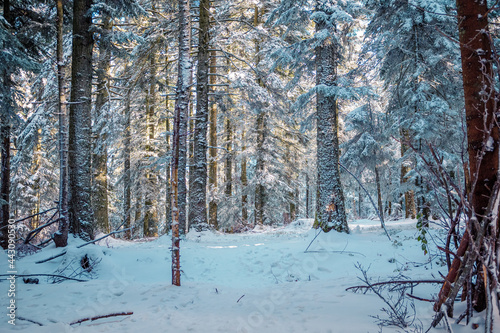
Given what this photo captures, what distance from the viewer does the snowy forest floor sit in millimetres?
2877

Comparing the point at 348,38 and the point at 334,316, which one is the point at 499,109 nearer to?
the point at 334,316

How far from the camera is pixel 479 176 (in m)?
2.46

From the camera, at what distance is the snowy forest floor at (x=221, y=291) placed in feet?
9.44

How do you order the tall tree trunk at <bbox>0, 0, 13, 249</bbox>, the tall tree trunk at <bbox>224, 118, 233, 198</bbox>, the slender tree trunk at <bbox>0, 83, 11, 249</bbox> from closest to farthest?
the tall tree trunk at <bbox>0, 0, 13, 249</bbox>
the slender tree trunk at <bbox>0, 83, 11, 249</bbox>
the tall tree trunk at <bbox>224, 118, 233, 198</bbox>

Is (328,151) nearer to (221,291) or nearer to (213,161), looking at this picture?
(221,291)

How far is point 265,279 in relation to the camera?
19.8ft

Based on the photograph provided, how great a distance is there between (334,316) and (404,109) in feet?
31.0

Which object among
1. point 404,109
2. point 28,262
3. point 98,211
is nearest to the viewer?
point 28,262

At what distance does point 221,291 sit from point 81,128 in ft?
17.8

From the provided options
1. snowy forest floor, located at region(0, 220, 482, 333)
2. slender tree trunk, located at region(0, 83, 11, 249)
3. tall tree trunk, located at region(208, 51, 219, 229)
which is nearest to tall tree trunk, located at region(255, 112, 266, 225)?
tall tree trunk, located at region(208, 51, 219, 229)

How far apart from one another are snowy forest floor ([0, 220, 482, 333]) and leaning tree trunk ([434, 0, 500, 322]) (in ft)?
1.00

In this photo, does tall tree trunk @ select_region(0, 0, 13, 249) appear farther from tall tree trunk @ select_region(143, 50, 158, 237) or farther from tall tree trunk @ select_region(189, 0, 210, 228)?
tall tree trunk @ select_region(143, 50, 158, 237)

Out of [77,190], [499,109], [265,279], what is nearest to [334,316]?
[499,109]

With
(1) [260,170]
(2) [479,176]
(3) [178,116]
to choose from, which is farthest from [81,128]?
(1) [260,170]
